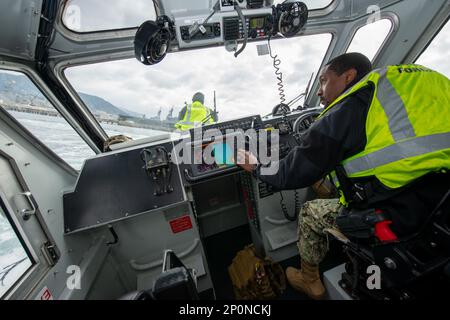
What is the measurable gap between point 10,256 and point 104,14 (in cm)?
185

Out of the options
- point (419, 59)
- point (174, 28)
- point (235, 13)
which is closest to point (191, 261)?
point (174, 28)

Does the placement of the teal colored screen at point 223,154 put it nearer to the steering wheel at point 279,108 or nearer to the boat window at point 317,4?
the steering wheel at point 279,108

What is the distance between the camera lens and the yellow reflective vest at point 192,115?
246 cm

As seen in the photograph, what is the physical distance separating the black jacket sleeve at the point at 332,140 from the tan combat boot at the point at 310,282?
0.89m

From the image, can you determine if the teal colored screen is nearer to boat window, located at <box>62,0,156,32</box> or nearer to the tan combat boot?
the tan combat boot

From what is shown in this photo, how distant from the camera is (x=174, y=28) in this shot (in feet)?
5.49

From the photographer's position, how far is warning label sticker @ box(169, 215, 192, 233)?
5.70 ft

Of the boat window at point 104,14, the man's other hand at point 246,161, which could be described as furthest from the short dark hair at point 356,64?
the boat window at point 104,14

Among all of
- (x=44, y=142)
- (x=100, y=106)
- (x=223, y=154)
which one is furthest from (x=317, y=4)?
(x=44, y=142)

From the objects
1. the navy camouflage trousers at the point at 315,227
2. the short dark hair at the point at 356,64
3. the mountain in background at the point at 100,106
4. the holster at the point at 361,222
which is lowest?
the navy camouflage trousers at the point at 315,227

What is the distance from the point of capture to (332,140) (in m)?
0.95

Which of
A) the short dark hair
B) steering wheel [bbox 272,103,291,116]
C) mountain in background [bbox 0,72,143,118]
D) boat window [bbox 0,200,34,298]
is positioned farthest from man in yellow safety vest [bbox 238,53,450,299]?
mountain in background [bbox 0,72,143,118]

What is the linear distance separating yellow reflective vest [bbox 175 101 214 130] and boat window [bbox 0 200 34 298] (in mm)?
1691
